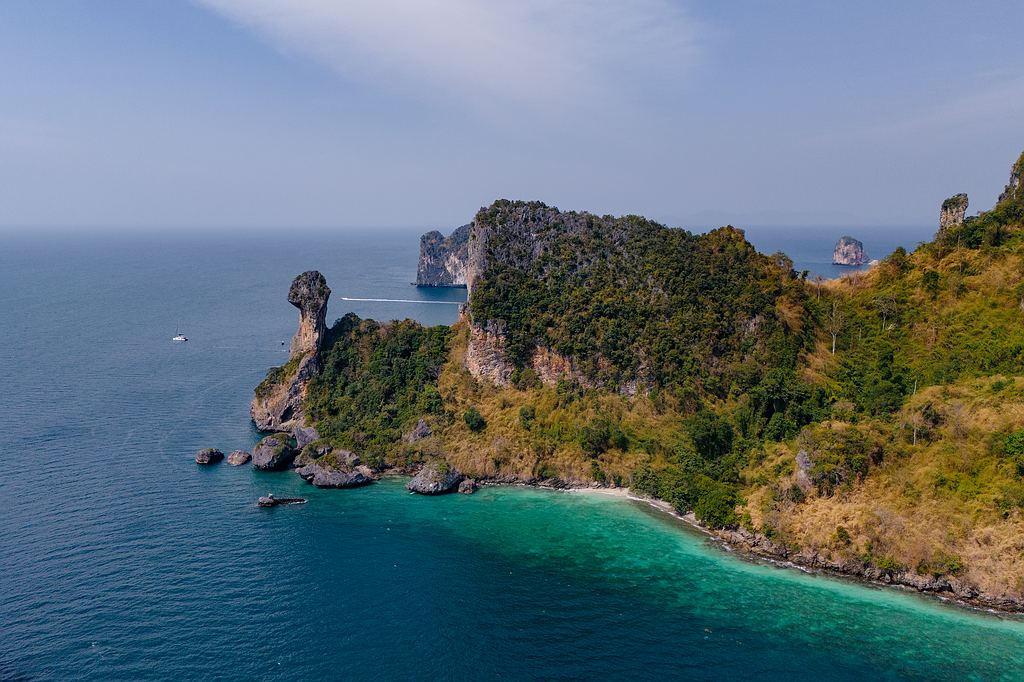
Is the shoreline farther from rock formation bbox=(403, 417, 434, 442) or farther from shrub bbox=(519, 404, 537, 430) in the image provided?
rock formation bbox=(403, 417, 434, 442)

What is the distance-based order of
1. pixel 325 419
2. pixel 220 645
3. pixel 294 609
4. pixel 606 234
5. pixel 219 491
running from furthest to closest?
pixel 606 234, pixel 325 419, pixel 219 491, pixel 294 609, pixel 220 645

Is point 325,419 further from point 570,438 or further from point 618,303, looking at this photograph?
point 618,303

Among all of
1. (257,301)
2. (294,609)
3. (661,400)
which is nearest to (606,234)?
(661,400)

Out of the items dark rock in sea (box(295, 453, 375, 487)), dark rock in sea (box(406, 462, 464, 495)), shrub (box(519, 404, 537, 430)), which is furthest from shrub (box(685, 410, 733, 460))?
dark rock in sea (box(295, 453, 375, 487))

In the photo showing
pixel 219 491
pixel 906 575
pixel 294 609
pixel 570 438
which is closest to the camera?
pixel 294 609

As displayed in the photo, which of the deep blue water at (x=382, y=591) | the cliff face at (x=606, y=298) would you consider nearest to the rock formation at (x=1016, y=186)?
the cliff face at (x=606, y=298)

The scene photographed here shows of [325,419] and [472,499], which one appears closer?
[472,499]

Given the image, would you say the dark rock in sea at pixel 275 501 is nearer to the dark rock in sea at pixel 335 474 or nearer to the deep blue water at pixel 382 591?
the deep blue water at pixel 382 591
